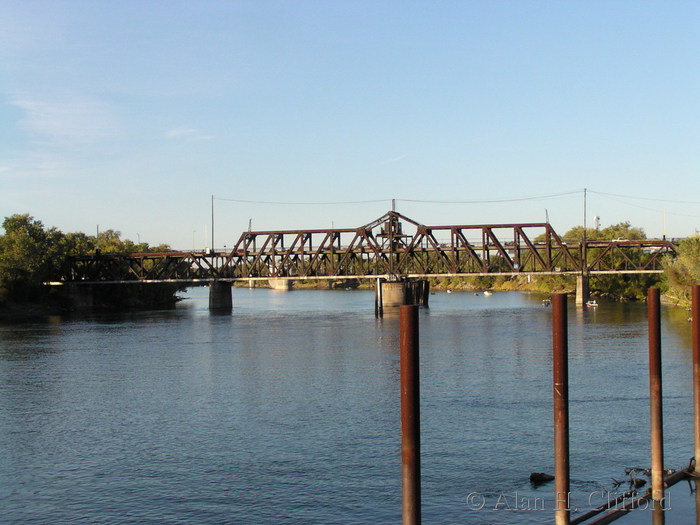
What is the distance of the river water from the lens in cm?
2939

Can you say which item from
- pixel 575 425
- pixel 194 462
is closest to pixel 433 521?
pixel 194 462

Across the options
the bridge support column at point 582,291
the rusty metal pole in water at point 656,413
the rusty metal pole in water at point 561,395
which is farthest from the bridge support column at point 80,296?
the rusty metal pole in water at point 561,395

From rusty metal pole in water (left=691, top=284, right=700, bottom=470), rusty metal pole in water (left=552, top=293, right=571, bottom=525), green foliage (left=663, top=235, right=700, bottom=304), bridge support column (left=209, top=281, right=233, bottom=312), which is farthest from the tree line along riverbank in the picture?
rusty metal pole in water (left=552, top=293, right=571, bottom=525)

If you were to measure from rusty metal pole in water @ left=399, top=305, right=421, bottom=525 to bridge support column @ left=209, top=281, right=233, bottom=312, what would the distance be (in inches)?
5393

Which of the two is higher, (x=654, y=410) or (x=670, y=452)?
(x=654, y=410)

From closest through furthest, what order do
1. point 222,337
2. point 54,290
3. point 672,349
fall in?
point 672,349 → point 222,337 → point 54,290

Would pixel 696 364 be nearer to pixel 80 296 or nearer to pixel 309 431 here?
pixel 309 431

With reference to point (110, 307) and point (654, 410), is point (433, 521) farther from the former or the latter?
point (110, 307)

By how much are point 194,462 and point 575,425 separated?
699 inches

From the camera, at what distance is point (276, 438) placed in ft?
128

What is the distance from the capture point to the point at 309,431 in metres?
40.4

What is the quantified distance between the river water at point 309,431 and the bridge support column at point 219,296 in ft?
242

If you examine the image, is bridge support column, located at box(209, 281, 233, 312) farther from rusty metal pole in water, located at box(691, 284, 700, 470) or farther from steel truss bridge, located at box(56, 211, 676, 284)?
rusty metal pole in water, located at box(691, 284, 700, 470)

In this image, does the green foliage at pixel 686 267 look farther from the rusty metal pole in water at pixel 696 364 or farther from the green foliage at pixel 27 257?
the green foliage at pixel 27 257
